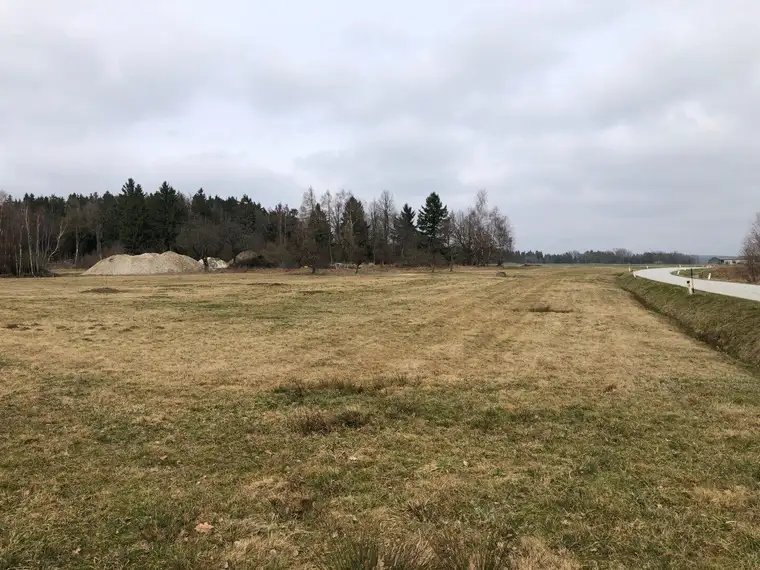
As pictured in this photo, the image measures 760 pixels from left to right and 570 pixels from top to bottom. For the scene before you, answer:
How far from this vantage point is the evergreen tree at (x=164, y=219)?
7994 centimetres

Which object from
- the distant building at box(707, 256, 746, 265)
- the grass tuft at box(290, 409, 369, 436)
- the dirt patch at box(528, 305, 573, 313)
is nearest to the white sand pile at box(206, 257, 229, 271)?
the dirt patch at box(528, 305, 573, 313)

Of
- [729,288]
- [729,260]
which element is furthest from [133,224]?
[729,260]

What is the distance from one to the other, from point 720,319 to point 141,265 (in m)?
61.4

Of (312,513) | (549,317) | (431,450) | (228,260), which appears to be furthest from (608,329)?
(228,260)

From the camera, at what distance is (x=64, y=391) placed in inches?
314

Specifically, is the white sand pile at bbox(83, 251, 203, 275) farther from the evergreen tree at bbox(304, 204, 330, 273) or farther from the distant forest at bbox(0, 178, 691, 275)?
A: the evergreen tree at bbox(304, 204, 330, 273)

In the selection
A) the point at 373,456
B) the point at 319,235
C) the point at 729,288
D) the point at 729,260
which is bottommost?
the point at 373,456

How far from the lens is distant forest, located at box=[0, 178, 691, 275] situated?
2467 inches

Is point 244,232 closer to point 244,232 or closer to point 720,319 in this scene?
point 244,232

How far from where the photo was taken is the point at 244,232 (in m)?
79.1

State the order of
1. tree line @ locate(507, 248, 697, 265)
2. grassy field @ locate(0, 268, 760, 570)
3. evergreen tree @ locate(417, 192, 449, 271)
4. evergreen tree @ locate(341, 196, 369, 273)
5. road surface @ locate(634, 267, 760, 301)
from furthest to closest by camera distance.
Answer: tree line @ locate(507, 248, 697, 265) → evergreen tree @ locate(417, 192, 449, 271) → evergreen tree @ locate(341, 196, 369, 273) → road surface @ locate(634, 267, 760, 301) → grassy field @ locate(0, 268, 760, 570)

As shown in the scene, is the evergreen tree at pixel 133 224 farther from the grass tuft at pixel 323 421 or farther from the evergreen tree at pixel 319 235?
the grass tuft at pixel 323 421

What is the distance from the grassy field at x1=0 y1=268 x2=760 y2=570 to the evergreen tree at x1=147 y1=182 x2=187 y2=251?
73566 millimetres

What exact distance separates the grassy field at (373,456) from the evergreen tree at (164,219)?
7357 cm
